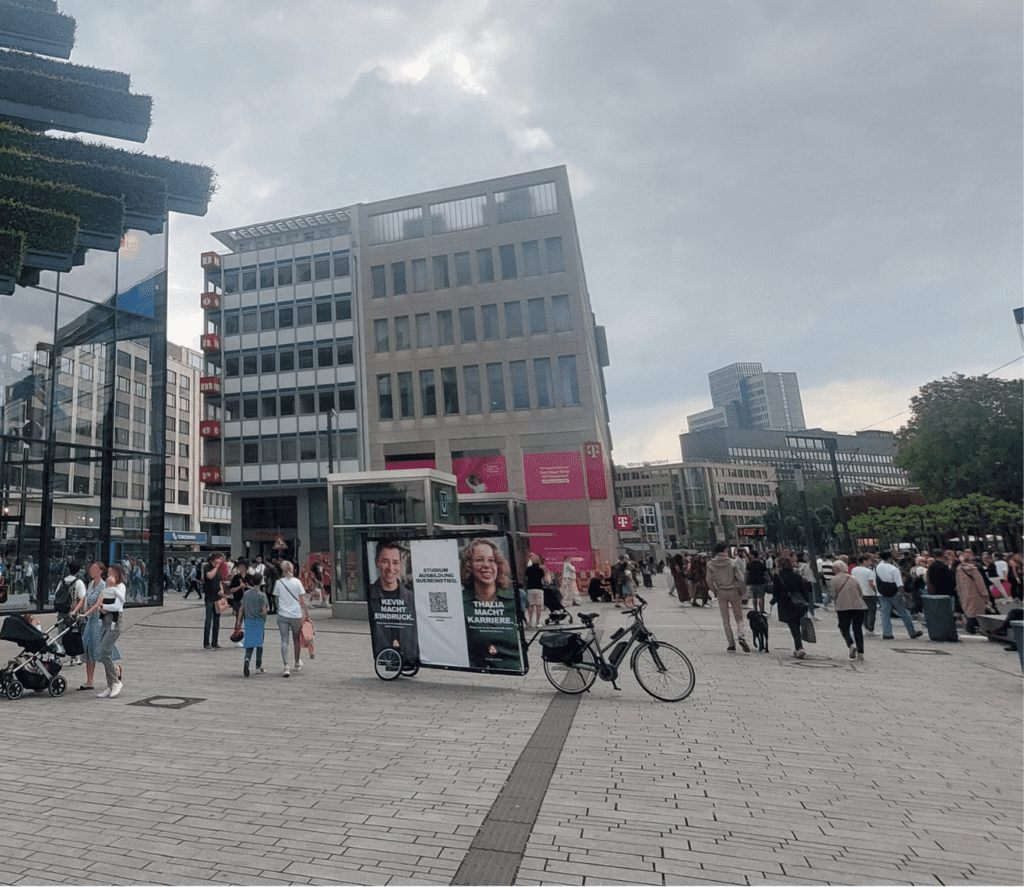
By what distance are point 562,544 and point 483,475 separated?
21.6 feet

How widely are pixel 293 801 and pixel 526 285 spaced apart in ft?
120

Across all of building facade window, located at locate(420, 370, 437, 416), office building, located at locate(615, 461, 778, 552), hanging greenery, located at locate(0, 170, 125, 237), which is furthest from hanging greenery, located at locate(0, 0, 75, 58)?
office building, located at locate(615, 461, 778, 552)

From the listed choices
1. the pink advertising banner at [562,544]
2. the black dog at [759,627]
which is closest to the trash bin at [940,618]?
the black dog at [759,627]

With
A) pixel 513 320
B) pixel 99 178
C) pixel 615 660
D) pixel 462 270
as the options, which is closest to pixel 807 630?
pixel 615 660

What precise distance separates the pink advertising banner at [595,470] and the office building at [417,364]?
128 millimetres

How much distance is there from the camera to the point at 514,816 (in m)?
4.52

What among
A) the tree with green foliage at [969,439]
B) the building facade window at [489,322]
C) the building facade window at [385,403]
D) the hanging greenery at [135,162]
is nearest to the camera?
the hanging greenery at [135,162]

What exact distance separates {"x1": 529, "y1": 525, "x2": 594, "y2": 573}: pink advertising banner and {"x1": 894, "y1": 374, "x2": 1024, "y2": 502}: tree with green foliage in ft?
98.1

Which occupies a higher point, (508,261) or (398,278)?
(398,278)

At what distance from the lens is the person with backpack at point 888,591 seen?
1358 centimetres

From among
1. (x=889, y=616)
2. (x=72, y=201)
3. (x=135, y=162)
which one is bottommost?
(x=889, y=616)

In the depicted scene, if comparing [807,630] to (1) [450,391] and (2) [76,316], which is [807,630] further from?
(1) [450,391]

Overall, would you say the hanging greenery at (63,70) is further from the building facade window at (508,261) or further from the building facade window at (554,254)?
the building facade window at (554,254)

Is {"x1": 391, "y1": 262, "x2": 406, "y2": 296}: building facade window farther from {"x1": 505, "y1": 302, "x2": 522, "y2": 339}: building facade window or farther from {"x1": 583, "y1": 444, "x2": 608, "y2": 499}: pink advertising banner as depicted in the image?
{"x1": 583, "y1": 444, "x2": 608, "y2": 499}: pink advertising banner
